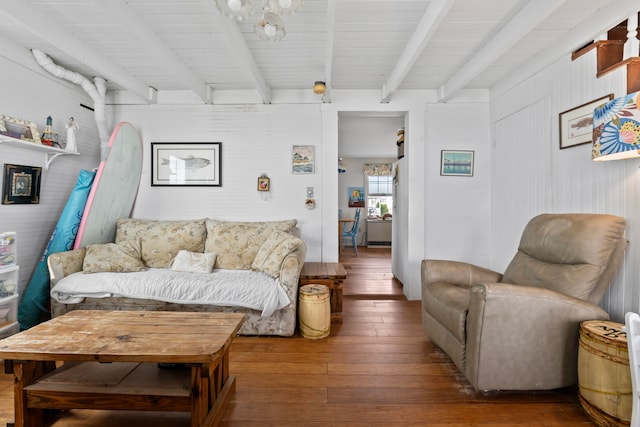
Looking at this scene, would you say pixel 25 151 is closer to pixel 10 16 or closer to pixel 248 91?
pixel 10 16

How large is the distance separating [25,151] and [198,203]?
5.26ft

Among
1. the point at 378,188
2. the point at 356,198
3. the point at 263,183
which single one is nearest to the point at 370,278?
the point at 263,183

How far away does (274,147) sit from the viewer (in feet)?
12.8

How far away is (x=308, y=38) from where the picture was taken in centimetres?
268

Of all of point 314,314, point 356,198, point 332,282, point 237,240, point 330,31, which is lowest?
point 314,314

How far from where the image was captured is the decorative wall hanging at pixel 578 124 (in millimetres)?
2363

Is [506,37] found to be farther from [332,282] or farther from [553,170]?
[332,282]

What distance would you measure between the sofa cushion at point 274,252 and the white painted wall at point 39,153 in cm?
209

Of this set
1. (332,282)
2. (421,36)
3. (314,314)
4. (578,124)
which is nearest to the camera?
(421,36)

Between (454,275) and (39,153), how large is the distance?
3941 millimetres

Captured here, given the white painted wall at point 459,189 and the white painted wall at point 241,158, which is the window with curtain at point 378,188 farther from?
the white painted wall at point 241,158

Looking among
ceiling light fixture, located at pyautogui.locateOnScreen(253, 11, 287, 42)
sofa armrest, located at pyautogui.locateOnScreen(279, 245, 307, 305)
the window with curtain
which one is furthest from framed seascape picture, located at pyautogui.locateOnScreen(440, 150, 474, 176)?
the window with curtain

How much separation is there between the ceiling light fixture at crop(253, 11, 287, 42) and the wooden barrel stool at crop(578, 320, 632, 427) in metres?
2.22

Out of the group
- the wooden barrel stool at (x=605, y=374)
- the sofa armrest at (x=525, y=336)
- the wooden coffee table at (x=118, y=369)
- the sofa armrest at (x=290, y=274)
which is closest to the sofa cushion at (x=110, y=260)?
the wooden coffee table at (x=118, y=369)
